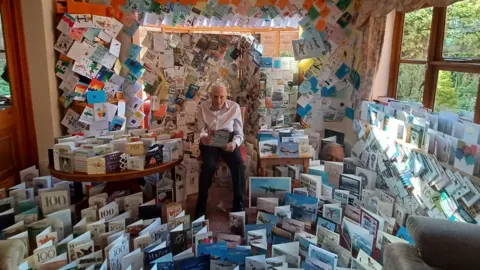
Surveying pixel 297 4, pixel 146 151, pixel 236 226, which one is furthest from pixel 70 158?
pixel 297 4

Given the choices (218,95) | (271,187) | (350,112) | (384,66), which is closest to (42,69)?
(218,95)

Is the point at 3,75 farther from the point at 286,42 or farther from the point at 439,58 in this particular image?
the point at 439,58

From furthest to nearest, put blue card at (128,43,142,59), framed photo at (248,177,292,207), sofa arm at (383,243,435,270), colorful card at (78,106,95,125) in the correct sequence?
1. blue card at (128,43,142,59)
2. colorful card at (78,106,95,125)
3. framed photo at (248,177,292,207)
4. sofa arm at (383,243,435,270)

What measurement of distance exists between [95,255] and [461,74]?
103 inches

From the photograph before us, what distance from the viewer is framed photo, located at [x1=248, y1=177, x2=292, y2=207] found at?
9.29 ft

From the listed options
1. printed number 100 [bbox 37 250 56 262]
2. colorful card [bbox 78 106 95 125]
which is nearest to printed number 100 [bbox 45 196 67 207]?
printed number 100 [bbox 37 250 56 262]

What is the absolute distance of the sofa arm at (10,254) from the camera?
54.1 inches

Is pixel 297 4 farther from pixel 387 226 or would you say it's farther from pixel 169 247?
pixel 169 247

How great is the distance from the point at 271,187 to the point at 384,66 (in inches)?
63.0

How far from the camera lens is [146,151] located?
260 centimetres

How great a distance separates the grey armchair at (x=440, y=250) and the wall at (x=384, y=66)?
2.10 meters

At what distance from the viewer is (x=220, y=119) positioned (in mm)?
3035

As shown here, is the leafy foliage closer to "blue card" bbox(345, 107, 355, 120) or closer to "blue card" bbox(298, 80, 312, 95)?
"blue card" bbox(345, 107, 355, 120)

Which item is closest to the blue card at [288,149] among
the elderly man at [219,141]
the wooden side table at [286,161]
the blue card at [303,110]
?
the wooden side table at [286,161]
